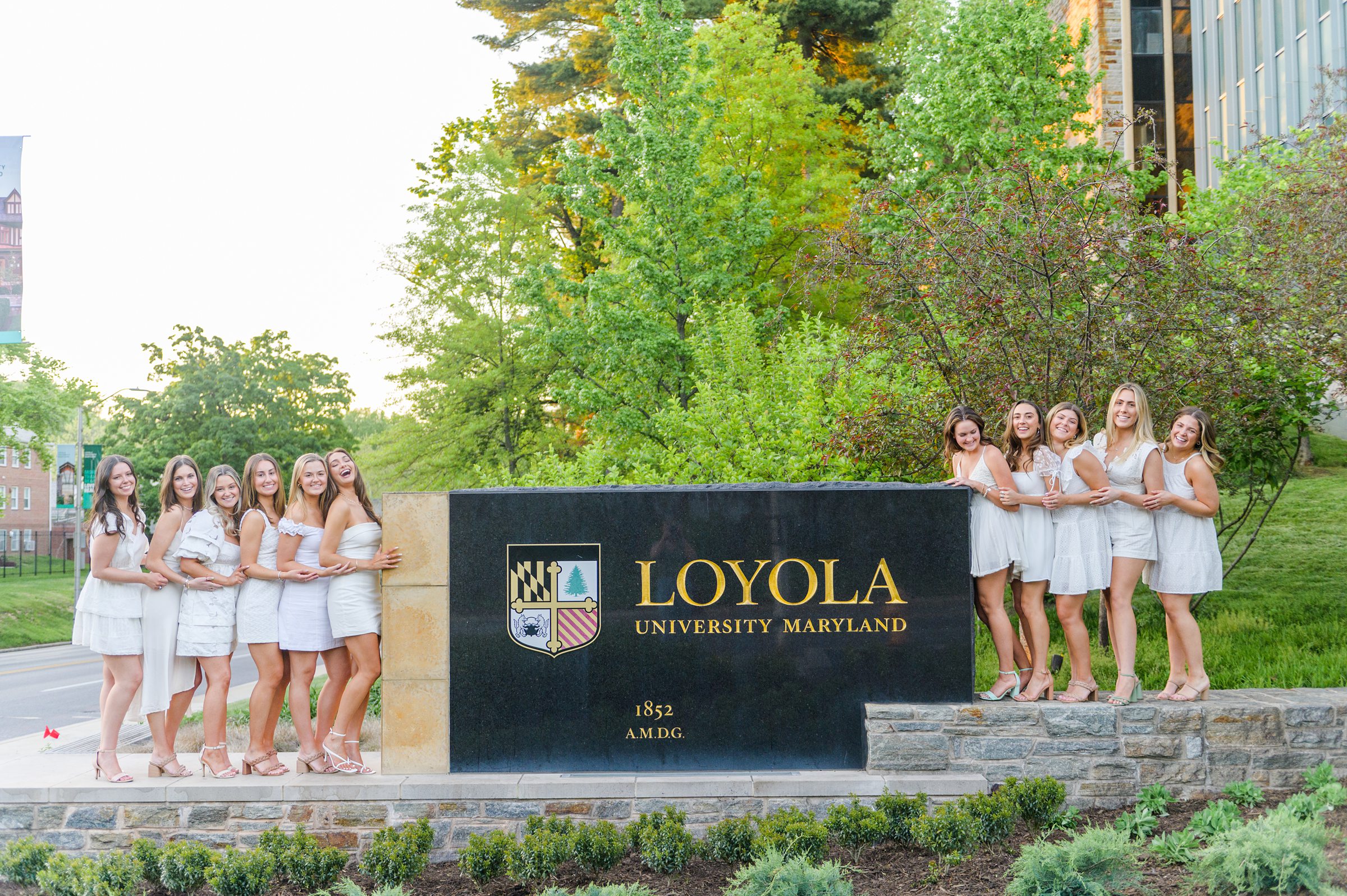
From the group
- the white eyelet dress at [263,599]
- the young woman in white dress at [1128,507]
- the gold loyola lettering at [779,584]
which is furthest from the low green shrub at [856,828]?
the white eyelet dress at [263,599]

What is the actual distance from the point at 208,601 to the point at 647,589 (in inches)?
102

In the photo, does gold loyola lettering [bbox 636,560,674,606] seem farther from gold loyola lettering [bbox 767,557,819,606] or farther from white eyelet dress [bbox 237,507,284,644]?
white eyelet dress [bbox 237,507,284,644]

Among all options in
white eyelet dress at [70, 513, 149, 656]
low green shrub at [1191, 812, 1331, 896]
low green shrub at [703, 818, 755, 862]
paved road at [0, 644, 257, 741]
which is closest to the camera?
low green shrub at [1191, 812, 1331, 896]

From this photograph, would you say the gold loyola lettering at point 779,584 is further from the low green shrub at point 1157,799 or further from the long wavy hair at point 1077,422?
the low green shrub at point 1157,799

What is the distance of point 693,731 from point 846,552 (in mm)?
1403

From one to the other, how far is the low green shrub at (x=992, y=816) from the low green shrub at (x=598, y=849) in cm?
179

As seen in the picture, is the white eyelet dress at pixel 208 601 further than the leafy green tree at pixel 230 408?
No

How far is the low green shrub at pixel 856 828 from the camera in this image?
5066mm

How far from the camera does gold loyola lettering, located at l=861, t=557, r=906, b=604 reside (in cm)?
600

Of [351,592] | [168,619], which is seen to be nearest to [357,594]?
[351,592]

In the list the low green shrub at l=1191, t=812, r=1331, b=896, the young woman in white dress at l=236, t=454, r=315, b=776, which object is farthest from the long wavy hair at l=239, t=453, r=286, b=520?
the low green shrub at l=1191, t=812, r=1331, b=896

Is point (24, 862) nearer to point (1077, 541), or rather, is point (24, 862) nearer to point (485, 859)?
point (485, 859)

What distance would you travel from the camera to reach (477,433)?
69.2 feet

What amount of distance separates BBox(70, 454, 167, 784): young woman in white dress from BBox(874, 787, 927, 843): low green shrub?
168 inches
